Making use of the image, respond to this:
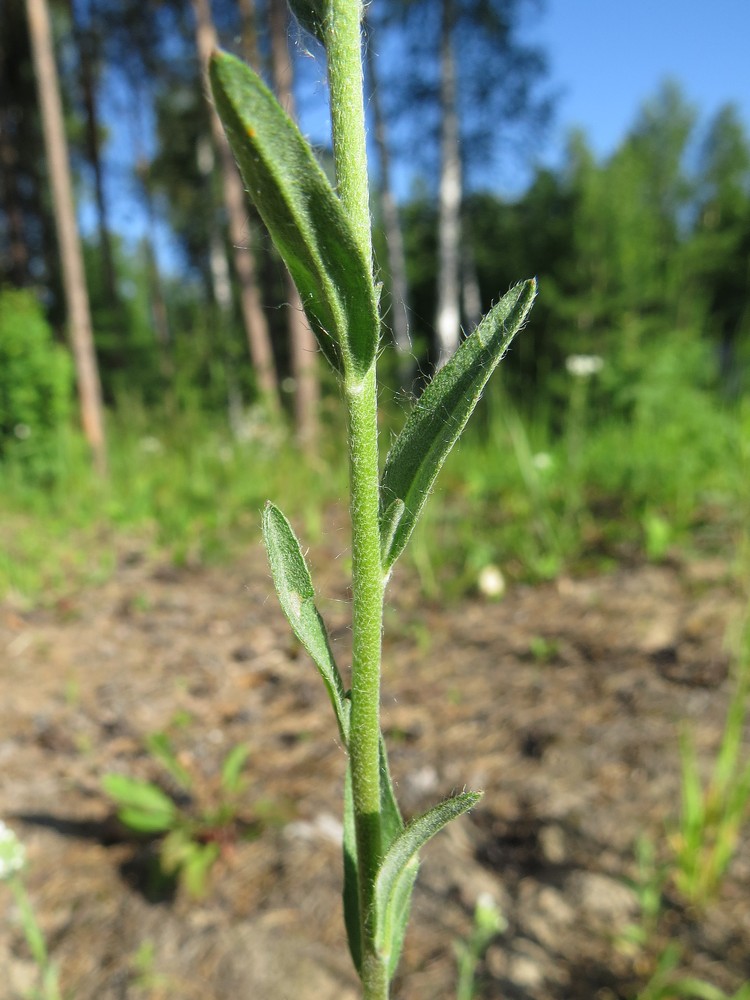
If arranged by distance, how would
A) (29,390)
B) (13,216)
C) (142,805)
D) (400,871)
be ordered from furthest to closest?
(13,216), (29,390), (142,805), (400,871)

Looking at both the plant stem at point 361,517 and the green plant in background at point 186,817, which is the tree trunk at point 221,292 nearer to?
the green plant in background at point 186,817

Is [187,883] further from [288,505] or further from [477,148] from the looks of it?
[477,148]

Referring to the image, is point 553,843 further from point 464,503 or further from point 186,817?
point 464,503

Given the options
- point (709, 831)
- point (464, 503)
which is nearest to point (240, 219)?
point (464, 503)

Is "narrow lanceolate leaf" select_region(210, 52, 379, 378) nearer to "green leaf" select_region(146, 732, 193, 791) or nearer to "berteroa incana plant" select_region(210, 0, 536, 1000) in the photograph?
"berteroa incana plant" select_region(210, 0, 536, 1000)

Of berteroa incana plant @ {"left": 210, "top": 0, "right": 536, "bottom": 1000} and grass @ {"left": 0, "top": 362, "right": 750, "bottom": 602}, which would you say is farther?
grass @ {"left": 0, "top": 362, "right": 750, "bottom": 602}

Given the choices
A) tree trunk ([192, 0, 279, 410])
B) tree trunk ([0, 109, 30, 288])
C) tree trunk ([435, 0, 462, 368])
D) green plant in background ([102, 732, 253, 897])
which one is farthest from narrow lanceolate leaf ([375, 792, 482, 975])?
tree trunk ([0, 109, 30, 288])

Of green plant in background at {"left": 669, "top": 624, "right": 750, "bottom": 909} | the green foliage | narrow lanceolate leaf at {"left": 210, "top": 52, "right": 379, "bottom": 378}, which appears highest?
narrow lanceolate leaf at {"left": 210, "top": 52, "right": 379, "bottom": 378}

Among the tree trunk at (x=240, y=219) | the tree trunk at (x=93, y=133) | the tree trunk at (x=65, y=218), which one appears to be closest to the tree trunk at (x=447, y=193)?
the tree trunk at (x=240, y=219)
